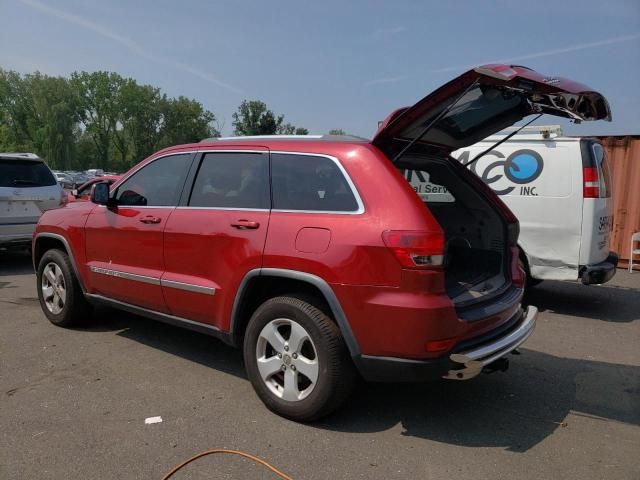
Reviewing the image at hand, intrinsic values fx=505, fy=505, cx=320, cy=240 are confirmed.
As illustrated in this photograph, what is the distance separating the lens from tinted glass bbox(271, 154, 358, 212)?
3.11 m

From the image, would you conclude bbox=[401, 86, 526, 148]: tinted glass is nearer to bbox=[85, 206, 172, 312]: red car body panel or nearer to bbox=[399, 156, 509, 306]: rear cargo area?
bbox=[399, 156, 509, 306]: rear cargo area

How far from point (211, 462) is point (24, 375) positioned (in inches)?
80.2

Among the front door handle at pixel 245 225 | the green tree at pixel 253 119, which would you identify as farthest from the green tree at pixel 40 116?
the front door handle at pixel 245 225

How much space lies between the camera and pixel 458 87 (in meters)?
2.77

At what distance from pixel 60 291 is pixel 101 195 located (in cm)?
129

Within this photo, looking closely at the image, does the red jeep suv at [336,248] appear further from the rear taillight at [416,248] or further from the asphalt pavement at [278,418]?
the asphalt pavement at [278,418]

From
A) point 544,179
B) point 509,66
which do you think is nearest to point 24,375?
point 509,66

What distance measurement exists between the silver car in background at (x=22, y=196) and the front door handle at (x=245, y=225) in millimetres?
6168

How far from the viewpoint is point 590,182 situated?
19.4 ft

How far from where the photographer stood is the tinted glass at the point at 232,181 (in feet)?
11.6

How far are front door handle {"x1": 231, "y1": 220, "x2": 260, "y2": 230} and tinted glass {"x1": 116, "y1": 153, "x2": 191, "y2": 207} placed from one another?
780 millimetres

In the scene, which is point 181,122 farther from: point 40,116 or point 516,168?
point 516,168

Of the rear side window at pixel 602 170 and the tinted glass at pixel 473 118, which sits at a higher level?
the tinted glass at pixel 473 118

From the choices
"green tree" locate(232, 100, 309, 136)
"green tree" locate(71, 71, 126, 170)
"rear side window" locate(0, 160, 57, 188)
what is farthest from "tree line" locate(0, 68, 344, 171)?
"rear side window" locate(0, 160, 57, 188)
